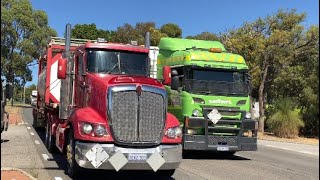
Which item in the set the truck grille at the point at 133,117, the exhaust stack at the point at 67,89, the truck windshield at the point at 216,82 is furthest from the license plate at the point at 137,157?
the truck windshield at the point at 216,82

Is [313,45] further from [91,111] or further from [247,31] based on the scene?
[91,111]

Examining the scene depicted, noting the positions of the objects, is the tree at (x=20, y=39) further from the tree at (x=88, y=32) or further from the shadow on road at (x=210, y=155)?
the shadow on road at (x=210, y=155)

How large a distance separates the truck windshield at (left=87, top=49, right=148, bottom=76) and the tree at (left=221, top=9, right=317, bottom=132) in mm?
19931

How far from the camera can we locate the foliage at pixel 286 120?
27.6 metres

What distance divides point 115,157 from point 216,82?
21.4 feet

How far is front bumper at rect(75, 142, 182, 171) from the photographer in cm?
Result: 877

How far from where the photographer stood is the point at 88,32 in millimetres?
65125

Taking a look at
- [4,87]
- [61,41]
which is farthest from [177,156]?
[61,41]

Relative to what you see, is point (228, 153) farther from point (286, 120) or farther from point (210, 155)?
point (286, 120)

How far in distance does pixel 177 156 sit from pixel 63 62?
3.43 m

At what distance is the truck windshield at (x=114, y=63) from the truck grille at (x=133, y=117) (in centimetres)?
131

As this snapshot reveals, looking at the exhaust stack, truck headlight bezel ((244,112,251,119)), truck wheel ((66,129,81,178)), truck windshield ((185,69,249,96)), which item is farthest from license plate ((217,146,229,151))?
truck wheel ((66,129,81,178))

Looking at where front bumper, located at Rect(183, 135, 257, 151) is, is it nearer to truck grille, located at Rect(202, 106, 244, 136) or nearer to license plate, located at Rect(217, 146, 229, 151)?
license plate, located at Rect(217, 146, 229, 151)

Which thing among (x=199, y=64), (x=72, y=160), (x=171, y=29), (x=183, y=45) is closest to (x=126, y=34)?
(x=171, y=29)
